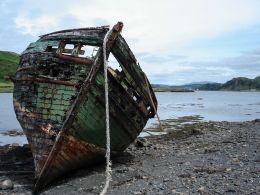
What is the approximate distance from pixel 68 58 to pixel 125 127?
2.88m

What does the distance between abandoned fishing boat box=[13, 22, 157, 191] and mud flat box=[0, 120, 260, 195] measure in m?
0.65

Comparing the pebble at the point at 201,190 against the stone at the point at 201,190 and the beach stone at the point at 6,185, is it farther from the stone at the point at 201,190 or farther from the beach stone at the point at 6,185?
the beach stone at the point at 6,185

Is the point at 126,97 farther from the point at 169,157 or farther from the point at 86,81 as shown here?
the point at 169,157

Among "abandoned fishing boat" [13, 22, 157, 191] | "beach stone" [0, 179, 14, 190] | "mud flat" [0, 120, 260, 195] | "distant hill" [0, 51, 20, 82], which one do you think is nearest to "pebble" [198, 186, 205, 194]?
"mud flat" [0, 120, 260, 195]

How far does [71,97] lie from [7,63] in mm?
143979

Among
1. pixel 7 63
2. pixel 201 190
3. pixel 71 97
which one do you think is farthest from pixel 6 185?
pixel 7 63

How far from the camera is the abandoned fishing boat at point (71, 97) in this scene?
1034cm

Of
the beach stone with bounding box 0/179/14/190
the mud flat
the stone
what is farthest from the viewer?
the beach stone with bounding box 0/179/14/190

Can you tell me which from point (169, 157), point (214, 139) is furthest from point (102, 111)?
point (214, 139)

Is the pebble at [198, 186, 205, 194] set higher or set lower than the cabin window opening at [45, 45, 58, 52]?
lower

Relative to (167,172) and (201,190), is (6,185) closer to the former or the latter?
(167,172)

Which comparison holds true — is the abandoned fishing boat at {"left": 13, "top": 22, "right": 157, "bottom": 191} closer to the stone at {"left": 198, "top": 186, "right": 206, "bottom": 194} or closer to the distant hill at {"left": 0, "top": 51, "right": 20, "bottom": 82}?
the stone at {"left": 198, "top": 186, "right": 206, "bottom": 194}

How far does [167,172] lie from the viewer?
11398 millimetres

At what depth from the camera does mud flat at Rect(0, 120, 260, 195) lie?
9586 millimetres
